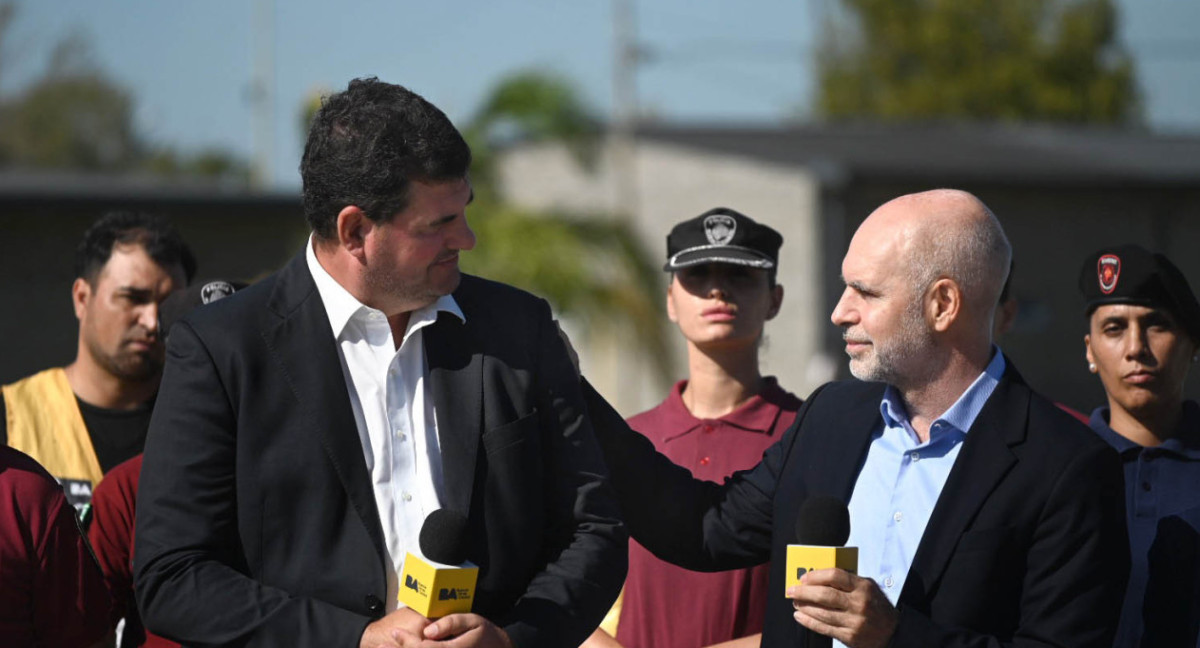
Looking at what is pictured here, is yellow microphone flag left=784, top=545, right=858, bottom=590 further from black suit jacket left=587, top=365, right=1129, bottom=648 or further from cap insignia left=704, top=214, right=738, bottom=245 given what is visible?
cap insignia left=704, top=214, right=738, bottom=245

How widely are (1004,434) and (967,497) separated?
0.59ft

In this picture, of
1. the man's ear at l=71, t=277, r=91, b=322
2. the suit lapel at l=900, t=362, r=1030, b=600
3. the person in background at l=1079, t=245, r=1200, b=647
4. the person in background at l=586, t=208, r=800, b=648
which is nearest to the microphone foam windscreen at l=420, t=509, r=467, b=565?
the suit lapel at l=900, t=362, r=1030, b=600

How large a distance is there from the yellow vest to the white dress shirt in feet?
6.26

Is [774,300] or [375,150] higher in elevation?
[375,150]

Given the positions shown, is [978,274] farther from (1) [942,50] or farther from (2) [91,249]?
(1) [942,50]

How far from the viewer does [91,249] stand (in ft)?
18.6

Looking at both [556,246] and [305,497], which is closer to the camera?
[305,497]

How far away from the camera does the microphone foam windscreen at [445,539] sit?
10.1 feet

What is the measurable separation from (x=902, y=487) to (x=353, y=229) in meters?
1.42

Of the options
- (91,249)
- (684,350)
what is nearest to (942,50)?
(684,350)

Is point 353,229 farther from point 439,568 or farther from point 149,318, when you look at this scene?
point 149,318

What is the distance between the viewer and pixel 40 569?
3617 millimetres

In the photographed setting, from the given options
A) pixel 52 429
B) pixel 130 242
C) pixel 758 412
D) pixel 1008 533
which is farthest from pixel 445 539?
pixel 130 242

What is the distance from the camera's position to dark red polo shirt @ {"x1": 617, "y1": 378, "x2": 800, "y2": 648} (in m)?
4.58
